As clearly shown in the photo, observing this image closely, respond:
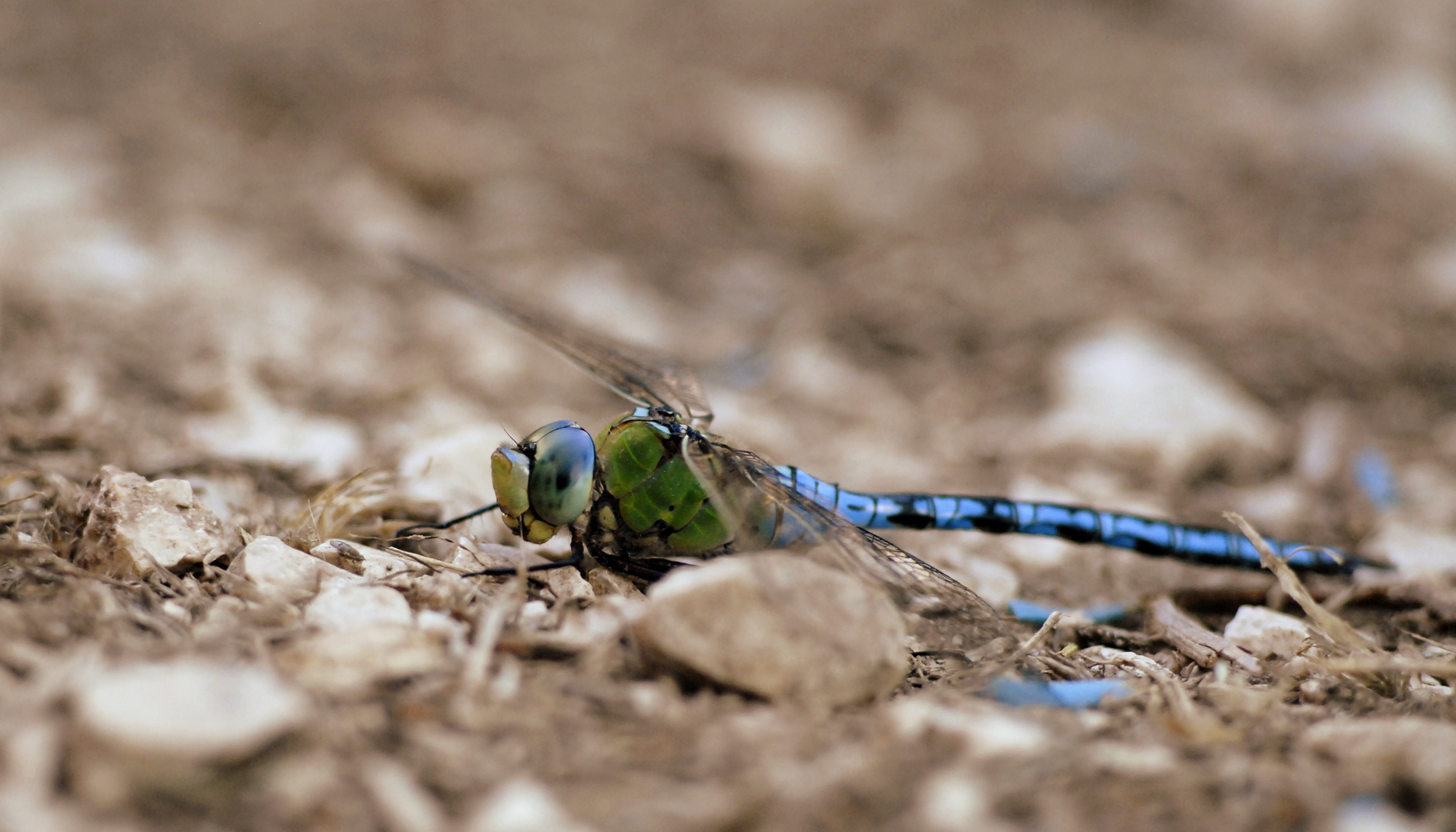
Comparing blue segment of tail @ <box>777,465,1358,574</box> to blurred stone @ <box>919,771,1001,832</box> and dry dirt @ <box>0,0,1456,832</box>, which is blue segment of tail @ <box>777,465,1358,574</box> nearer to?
dry dirt @ <box>0,0,1456,832</box>

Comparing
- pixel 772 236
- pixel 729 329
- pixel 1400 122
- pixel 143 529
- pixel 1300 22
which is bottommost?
pixel 143 529

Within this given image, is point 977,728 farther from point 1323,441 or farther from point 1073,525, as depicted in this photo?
point 1323,441

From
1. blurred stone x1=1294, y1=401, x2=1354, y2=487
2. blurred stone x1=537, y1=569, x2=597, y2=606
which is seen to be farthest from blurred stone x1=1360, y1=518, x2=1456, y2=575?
blurred stone x1=537, y1=569, x2=597, y2=606

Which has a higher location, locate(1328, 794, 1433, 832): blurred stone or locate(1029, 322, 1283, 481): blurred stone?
locate(1029, 322, 1283, 481): blurred stone

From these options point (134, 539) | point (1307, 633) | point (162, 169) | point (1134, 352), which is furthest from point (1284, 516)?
point (162, 169)

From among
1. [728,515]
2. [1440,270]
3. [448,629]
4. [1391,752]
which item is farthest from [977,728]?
[1440,270]

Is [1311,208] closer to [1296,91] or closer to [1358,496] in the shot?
[1296,91]
